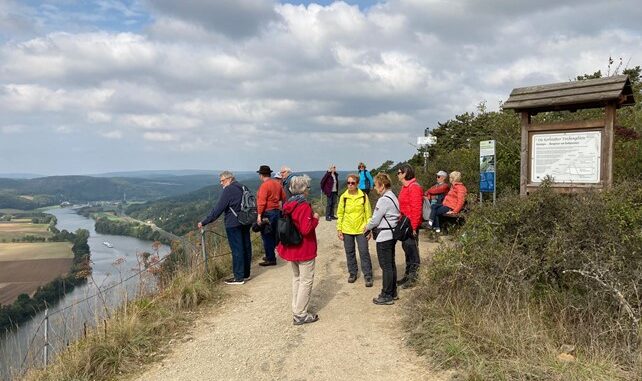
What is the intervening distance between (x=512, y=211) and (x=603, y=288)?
112cm

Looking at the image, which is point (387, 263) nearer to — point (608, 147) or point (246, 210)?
point (246, 210)

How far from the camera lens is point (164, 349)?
4543 mm

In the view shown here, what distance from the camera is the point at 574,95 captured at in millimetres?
6059

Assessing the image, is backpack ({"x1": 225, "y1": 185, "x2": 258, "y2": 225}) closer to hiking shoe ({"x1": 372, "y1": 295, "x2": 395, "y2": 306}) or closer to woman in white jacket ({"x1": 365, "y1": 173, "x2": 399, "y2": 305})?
woman in white jacket ({"x1": 365, "y1": 173, "x2": 399, "y2": 305})

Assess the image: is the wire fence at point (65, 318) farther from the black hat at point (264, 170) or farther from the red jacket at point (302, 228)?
the red jacket at point (302, 228)

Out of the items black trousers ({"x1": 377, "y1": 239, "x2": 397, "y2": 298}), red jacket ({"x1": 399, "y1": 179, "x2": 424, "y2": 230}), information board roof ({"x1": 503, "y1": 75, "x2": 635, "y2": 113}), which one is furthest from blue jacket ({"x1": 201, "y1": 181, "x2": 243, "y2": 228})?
information board roof ({"x1": 503, "y1": 75, "x2": 635, "y2": 113})

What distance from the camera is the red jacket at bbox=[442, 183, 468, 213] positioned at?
792 cm

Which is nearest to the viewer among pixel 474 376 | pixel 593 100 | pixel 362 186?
pixel 474 376

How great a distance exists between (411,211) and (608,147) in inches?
109

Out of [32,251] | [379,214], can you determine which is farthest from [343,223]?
[32,251]

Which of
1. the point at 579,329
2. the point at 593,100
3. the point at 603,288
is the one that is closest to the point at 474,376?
the point at 579,329

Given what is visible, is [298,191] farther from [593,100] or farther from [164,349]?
[593,100]

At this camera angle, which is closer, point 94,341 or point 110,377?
point 110,377

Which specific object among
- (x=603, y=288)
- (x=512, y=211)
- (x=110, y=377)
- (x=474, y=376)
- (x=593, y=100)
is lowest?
(x=110, y=377)
